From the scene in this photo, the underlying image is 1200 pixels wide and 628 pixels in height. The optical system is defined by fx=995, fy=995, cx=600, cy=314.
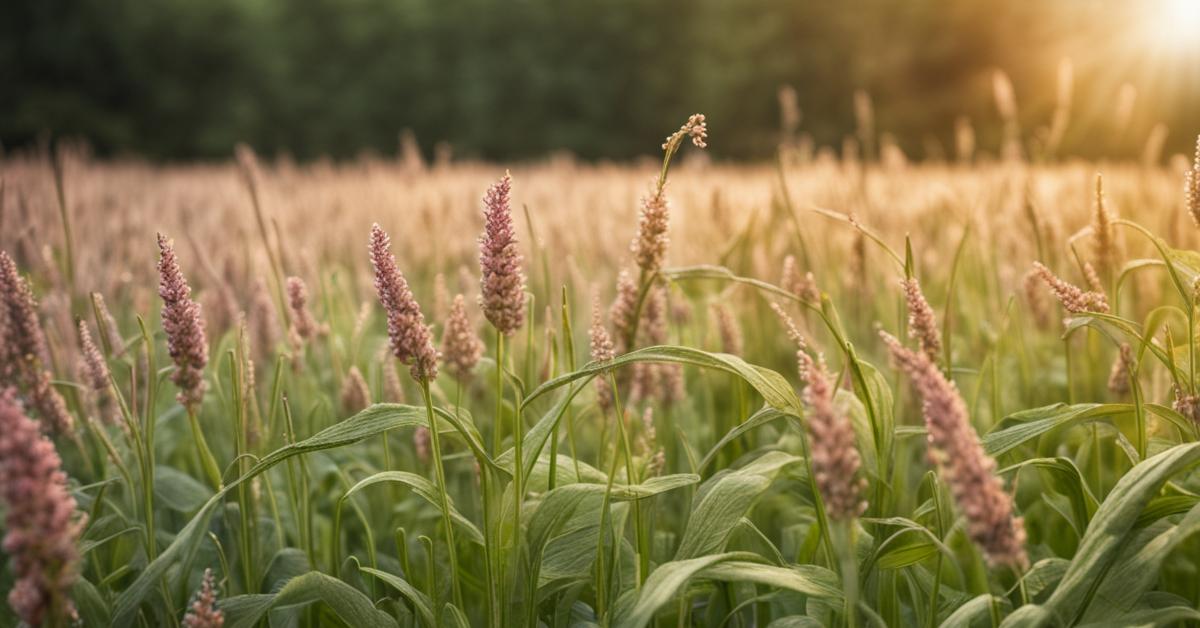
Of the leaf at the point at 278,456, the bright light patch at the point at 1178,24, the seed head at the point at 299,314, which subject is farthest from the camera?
the bright light patch at the point at 1178,24

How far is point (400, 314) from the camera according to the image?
0.90 meters

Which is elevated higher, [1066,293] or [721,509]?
[1066,293]

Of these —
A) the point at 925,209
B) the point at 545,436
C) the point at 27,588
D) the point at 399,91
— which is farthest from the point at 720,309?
the point at 399,91

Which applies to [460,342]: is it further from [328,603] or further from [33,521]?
[33,521]

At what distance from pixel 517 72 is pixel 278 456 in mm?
14183

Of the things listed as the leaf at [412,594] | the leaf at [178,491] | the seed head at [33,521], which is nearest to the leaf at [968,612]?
the leaf at [412,594]

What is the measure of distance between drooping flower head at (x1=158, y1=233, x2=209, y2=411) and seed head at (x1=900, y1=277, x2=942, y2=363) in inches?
26.7

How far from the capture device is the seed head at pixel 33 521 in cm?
65

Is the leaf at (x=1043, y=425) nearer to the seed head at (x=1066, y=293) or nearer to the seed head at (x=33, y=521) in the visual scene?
the seed head at (x=1066, y=293)

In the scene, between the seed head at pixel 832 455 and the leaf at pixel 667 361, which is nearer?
the seed head at pixel 832 455

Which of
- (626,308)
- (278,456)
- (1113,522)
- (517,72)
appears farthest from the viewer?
(517,72)

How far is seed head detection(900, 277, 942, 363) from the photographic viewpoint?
3.16 feet

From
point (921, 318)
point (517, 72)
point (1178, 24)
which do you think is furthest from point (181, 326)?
point (517, 72)

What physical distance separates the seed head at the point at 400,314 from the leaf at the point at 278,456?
104 mm
